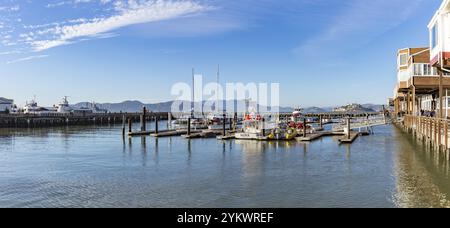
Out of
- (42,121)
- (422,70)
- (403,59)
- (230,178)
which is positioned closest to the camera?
(230,178)

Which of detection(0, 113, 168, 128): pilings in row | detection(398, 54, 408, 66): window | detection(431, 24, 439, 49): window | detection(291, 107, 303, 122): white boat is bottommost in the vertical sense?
detection(0, 113, 168, 128): pilings in row

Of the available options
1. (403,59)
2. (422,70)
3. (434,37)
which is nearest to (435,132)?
(434,37)

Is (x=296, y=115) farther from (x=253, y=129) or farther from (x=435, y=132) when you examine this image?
(x=435, y=132)

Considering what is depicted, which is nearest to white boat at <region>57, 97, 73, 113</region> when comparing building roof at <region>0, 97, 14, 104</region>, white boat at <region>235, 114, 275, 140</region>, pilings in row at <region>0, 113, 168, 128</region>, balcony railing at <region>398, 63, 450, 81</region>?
building roof at <region>0, 97, 14, 104</region>

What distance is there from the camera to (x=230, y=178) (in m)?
22.2

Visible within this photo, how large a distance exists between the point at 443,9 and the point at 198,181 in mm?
18660

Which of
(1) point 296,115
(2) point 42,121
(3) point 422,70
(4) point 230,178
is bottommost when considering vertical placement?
(4) point 230,178

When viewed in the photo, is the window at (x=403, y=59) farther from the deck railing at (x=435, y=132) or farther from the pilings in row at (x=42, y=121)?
the pilings in row at (x=42, y=121)

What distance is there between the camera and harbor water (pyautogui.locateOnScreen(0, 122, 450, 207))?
17016mm

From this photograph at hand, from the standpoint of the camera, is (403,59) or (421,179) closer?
(421,179)

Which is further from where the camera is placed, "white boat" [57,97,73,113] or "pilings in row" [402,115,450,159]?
"white boat" [57,97,73,113]

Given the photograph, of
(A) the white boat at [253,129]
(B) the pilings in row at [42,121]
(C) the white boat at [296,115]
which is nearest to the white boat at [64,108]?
(B) the pilings in row at [42,121]

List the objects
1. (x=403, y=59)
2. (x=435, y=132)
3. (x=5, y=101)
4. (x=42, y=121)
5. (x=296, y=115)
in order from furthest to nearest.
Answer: (x=5, y=101) → (x=42, y=121) → (x=296, y=115) → (x=403, y=59) → (x=435, y=132)

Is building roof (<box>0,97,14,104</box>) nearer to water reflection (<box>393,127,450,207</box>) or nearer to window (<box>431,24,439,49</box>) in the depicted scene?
water reflection (<box>393,127,450,207</box>)
